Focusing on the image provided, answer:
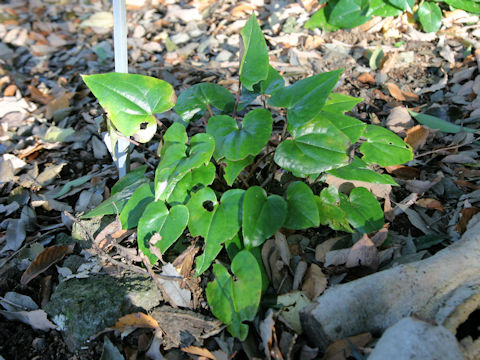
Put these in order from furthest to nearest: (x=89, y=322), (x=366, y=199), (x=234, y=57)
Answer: (x=234, y=57), (x=366, y=199), (x=89, y=322)

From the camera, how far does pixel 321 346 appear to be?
1.41m

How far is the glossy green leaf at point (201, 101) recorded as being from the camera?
6.33ft

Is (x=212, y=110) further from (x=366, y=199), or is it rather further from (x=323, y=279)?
(x=323, y=279)

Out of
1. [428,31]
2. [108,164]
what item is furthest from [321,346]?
[428,31]

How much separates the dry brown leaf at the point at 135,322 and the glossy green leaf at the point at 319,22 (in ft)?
8.09

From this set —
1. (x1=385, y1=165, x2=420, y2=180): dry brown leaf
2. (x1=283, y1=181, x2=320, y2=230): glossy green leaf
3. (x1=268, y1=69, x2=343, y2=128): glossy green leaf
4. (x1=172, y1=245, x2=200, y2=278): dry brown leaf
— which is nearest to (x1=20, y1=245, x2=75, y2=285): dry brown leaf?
(x1=172, y1=245, x2=200, y2=278): dry brown leaf

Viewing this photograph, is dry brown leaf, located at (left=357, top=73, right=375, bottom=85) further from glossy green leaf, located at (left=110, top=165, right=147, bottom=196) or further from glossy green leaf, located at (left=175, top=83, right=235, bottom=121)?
glossy green leaf, located at (left=110, top=165, right=147, bottom=196)

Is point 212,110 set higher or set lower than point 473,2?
lower

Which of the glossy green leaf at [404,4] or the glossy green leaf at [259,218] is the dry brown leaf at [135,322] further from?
the glossy green leaf at [404,4]

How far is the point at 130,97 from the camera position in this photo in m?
1.81

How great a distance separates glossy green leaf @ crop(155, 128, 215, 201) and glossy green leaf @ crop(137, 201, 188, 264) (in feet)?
0.19

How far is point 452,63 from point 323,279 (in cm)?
198

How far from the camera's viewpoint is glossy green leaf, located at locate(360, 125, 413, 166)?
182 cm

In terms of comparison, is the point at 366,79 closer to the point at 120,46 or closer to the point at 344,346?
the point at 120,46
